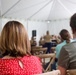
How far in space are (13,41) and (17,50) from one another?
0.09 m

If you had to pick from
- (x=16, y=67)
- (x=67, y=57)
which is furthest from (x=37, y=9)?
(x=16, y=67)

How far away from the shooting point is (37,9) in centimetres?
1574

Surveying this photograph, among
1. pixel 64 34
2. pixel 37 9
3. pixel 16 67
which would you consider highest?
pixel 37 9

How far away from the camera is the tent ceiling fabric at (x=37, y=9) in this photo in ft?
44.2

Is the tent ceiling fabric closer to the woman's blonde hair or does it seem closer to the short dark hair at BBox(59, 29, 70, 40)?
the short dark hair at BBox(59, 29, 70, 40)

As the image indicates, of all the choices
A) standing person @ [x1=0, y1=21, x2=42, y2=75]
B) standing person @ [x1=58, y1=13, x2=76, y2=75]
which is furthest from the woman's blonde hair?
standing person @ [x1=58, y1=13, x2=76, y2=75]

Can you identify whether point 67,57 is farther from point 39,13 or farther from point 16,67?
point 39,13

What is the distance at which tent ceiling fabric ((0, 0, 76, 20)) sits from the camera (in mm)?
13465

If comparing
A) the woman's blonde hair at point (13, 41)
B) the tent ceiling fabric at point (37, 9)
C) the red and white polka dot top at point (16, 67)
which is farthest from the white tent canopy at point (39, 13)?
the red and white polka dot top at point (16, 67)

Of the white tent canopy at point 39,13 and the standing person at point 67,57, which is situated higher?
the white tent canopy at point 39,13

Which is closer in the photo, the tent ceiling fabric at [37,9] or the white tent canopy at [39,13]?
the tent ceiling fabric at [37,9]

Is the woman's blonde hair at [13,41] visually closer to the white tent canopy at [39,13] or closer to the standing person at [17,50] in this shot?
the standing person at [17,50]

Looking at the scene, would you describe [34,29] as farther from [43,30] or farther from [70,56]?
[70,56]

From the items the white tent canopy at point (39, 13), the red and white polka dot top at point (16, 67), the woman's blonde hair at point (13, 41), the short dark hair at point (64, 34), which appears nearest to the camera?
the red and white polka dot top at point (16, 67)
